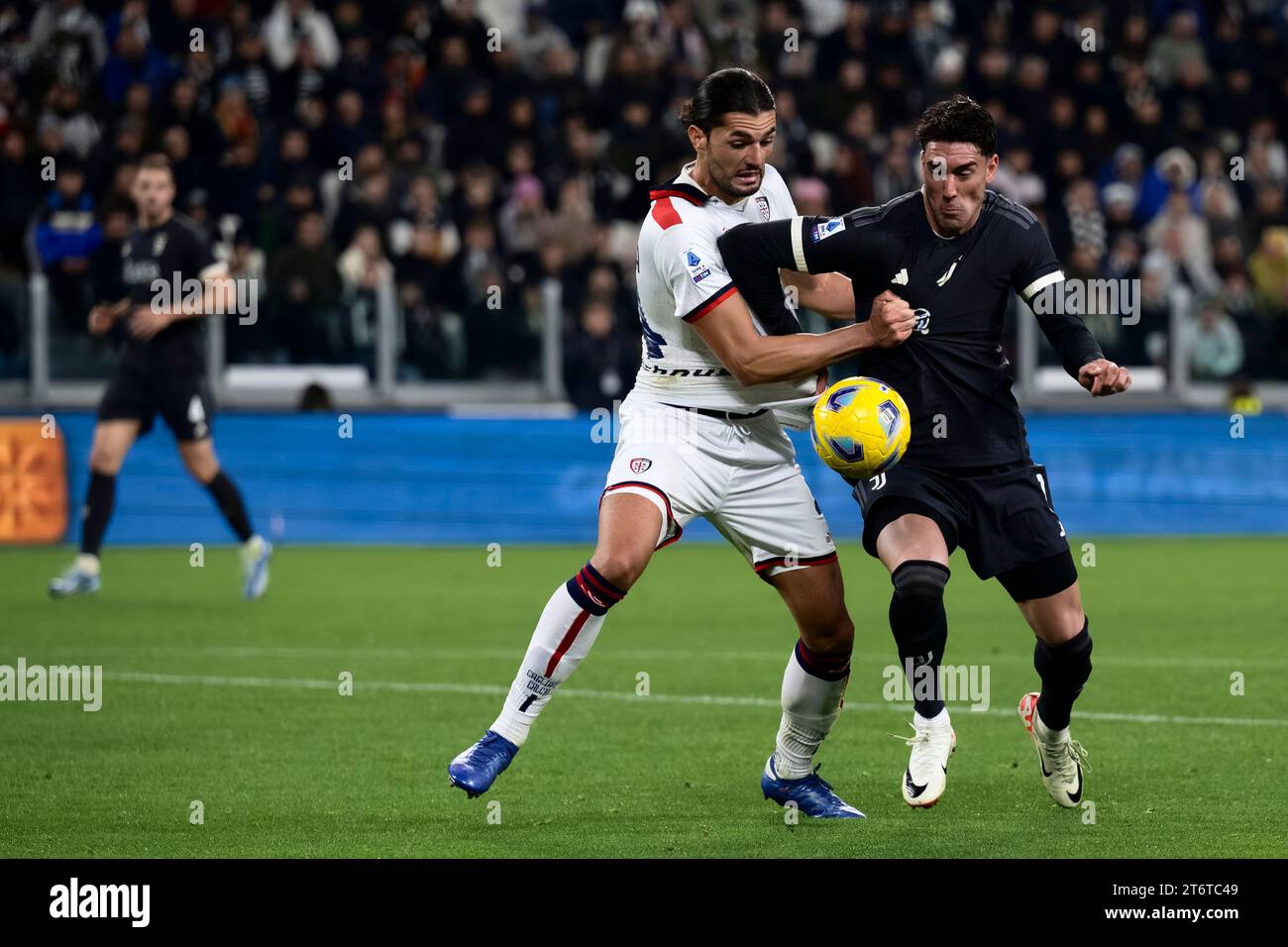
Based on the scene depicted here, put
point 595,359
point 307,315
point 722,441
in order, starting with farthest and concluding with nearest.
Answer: point 595,359 < point 307,315 < point 722,441

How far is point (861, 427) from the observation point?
20.8 ft

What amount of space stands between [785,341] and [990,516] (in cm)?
83

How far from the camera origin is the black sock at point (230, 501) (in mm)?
12906

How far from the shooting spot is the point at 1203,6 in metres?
24.8

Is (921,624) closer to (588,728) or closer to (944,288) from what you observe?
(944,288)

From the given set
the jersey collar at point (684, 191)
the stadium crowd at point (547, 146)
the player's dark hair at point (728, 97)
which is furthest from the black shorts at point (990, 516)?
the stadium crowd at point (547, 146)

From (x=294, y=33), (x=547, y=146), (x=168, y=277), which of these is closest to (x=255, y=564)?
(x=168, y=277)

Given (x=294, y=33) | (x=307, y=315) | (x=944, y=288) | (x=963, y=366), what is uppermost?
(x=294, y=33)

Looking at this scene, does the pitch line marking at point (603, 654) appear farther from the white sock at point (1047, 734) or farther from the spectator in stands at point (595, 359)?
the spectator in stands at point (595, 359)

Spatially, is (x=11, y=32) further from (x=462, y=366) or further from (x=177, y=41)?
(x=462, y=366)

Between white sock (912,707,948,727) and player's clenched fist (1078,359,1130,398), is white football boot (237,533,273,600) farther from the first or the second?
player's clenched fist (1078,359,1130,398)

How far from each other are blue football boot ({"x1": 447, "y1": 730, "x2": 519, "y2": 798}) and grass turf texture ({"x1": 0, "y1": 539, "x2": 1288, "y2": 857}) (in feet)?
0.53
